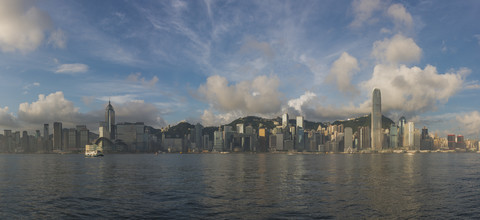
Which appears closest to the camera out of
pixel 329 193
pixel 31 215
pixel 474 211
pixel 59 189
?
pixel 31 215

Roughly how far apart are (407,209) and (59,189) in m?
80.4

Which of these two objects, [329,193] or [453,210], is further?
[329,193]

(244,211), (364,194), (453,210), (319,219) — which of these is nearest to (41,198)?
Result: (244,211)

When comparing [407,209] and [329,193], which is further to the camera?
[329,193]

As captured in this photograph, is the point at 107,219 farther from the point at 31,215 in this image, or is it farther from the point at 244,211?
the point at 244,211

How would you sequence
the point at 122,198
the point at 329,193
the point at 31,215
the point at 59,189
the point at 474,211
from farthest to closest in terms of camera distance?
the point at 59,189 → the point at 329,193 → the point at 122,198 → the point at 474,211 → the point at 31,215

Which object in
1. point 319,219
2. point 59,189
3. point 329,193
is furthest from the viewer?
point 59,189

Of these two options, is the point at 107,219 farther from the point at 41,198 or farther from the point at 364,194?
the point at 364,194

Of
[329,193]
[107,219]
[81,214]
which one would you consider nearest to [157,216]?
[107,219]

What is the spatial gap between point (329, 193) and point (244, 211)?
27.6 meters

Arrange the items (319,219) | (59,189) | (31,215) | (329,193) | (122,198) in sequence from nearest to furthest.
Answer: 1. (319,219)
2. (31,215)
3. (122,198)
4. (329,193)
5. (59,189)

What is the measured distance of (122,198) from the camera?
6900 centimetres

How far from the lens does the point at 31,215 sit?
53.5 metres

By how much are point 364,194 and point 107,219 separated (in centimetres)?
5382
